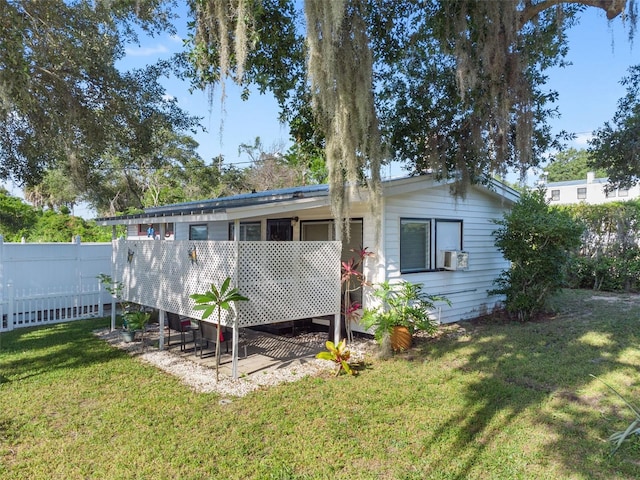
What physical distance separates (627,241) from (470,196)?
6.47 metres

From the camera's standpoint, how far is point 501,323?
8.12m

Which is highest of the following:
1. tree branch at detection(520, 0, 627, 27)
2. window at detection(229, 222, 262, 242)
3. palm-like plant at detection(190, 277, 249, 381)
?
tree branch at detection(520, 0, 627, 27)

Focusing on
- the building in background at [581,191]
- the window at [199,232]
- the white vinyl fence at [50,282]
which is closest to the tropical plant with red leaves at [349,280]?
the window at [199,232]

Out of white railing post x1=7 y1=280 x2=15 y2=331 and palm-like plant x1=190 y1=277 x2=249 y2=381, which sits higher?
palm-like plant x1=190 y1=277 x2=249 y2=381

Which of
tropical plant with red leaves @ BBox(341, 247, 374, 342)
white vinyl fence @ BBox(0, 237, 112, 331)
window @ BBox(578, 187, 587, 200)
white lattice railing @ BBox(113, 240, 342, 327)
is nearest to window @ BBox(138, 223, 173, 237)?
white vinyl fence @ BBox(0, 237, 112, 331)

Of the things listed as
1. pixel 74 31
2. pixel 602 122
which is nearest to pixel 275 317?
pixel 74 31

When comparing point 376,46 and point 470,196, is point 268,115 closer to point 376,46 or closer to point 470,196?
point 376,46

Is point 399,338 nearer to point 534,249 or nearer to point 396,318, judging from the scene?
point 396,318

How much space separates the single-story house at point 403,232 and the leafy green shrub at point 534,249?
602mm

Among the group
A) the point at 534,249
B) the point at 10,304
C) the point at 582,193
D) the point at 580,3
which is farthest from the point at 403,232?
the point at 582,193

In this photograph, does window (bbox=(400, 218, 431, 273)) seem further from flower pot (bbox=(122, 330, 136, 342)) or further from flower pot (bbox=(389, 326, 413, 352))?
flower pot (bbox=(122, 330, 136, 342))

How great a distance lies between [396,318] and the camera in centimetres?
625

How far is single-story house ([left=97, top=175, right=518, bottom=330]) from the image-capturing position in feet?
19.6

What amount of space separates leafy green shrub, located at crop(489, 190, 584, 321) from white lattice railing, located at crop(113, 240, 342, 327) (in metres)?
4.08
